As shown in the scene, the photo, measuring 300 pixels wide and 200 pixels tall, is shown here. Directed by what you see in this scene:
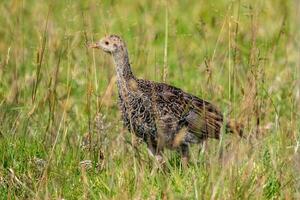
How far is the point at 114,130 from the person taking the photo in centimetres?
784

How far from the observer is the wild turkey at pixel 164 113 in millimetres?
7363

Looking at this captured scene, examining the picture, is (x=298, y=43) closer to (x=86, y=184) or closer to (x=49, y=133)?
(x=49, y=133)

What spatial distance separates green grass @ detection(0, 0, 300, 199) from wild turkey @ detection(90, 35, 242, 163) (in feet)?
0.35

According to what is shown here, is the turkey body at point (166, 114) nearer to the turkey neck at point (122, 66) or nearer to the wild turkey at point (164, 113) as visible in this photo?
the wild turkey at point (164, 113)

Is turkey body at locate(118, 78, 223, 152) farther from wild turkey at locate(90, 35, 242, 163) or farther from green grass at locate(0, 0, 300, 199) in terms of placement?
green grass at locate(0, 0, 300, 199)

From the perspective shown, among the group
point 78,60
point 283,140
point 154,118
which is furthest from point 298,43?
point 283,140

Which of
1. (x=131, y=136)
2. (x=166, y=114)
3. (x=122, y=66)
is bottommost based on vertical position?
(x=131, y=136)

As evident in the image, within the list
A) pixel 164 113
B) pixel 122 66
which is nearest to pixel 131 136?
pixel 164 113

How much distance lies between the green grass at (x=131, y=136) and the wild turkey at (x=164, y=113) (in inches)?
4.1

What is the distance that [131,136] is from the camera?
748 cm

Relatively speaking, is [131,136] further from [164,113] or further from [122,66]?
[122,66]

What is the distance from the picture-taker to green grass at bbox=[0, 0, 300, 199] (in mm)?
6086

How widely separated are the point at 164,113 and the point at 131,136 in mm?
279

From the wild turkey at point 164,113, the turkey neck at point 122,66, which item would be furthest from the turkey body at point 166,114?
the turkey neck at point 122,66
